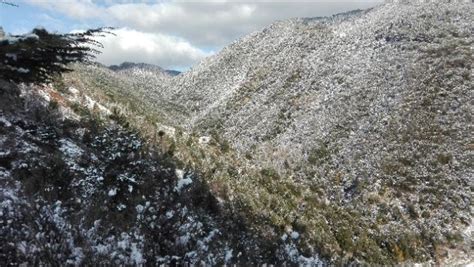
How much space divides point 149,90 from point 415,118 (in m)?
48.5

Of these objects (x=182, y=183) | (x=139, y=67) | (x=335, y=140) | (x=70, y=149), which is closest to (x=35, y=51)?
(x=70, y=149)

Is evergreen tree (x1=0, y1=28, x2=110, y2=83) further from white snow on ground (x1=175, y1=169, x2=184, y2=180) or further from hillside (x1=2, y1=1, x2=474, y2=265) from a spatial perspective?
white snow on ground (x1=175, y1=169, x2=184, y2=180)

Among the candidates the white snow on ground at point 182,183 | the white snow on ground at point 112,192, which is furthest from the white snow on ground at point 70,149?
the white snow on ground at point 182,183

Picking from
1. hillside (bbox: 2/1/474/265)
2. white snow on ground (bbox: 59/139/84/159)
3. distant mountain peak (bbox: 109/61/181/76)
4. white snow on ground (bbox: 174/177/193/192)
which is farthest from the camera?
distant mountain peak (bbox: 109/61/181/76)

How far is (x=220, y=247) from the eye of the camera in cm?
1333

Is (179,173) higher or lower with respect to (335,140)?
higher

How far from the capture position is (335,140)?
115 ft

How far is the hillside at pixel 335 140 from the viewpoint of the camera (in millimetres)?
16312

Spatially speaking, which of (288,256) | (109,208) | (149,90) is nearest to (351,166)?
(288,256)

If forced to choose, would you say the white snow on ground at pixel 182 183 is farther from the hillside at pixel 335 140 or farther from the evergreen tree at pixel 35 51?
the evergreen tree at pixel 35 51

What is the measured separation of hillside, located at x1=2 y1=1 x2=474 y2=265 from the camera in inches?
642

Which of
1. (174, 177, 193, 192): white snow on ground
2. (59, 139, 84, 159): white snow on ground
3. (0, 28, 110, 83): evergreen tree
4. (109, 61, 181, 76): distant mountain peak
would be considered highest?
(109, 61, 181, 76): distant mountain peak

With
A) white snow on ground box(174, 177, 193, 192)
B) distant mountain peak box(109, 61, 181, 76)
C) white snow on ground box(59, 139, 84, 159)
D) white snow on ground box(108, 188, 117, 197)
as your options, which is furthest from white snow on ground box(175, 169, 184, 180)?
distant mountain peak box(109, 61, 181, 76)

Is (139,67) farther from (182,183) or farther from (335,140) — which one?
(182,183)
